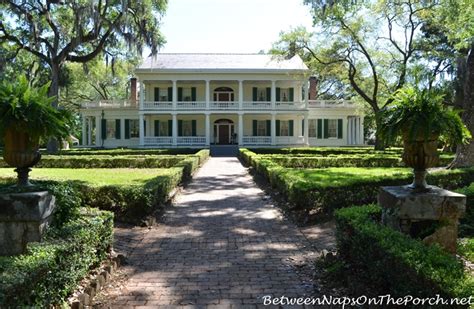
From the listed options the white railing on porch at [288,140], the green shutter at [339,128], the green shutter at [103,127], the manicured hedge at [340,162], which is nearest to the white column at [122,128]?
the green shutter at [103,127]

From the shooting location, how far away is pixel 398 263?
351 centimetres

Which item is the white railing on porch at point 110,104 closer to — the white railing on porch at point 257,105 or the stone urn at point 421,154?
the white railing on porch at point 257,105

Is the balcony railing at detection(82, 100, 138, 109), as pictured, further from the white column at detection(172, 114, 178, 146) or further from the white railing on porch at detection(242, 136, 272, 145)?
the white railing on porch at detection(242, 136, 272, 145)

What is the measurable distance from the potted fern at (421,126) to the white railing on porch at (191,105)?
1194 inches

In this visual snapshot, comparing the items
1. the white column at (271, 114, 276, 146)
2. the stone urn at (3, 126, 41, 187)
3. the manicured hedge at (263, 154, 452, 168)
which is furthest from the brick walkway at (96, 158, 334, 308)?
the white column at (271, 114, 276, 146)

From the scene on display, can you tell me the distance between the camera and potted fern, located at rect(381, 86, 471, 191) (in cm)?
488

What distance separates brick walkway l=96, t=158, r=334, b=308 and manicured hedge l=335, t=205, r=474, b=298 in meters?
0.78

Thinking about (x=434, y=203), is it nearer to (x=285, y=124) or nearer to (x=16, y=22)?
(x=16, y=22)

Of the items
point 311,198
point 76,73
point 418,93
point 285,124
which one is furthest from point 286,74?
point 418,93

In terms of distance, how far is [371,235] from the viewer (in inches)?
167

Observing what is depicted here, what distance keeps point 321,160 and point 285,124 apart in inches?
767

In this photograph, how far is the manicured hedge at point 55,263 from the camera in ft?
10.2

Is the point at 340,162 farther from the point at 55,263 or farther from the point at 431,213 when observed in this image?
the point at 55,263

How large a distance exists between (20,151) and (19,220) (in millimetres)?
1009
